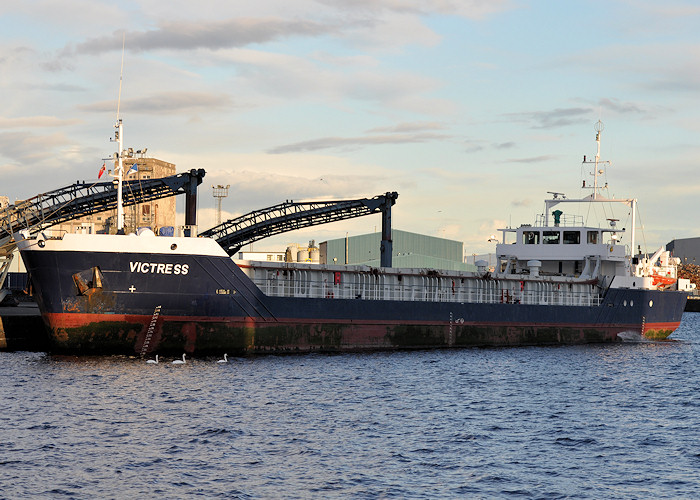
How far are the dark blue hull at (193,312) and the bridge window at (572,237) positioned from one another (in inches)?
596

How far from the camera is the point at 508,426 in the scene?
1035 inches

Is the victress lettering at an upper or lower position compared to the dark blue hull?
upper

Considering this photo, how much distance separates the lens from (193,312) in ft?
121

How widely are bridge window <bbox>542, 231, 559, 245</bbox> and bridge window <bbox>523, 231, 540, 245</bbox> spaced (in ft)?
1.37

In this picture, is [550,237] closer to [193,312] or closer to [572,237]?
[572,237]

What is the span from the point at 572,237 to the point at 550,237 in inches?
58.5

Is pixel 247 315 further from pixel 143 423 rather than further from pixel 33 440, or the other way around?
pixel 33 440

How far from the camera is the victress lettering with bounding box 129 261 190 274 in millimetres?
35781

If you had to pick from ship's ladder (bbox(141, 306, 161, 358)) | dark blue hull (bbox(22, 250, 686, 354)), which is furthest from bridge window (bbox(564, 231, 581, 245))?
ship's ladder (bbox(141, 306, 161, 358))

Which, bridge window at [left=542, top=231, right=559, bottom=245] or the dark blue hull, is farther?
bridge window at [left=542, top=231, right=559, bottom=245]

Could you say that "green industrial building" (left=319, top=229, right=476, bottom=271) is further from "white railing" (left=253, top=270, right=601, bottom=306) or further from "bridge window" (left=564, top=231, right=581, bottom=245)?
"white railing" (left=253, top=270, right=601, bottom=306)

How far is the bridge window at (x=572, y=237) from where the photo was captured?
5803 cm

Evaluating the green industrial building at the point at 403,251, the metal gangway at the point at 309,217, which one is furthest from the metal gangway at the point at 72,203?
the green industrial building at the point at 403,251

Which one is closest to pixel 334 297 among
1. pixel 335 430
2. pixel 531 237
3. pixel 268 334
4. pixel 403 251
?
pixel 268 334
